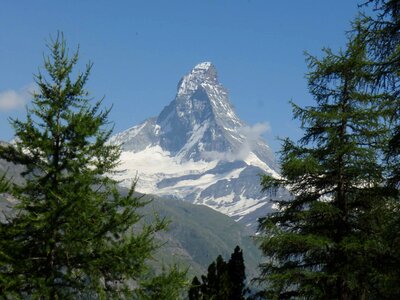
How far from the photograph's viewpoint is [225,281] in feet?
83.3

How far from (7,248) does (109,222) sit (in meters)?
2.48

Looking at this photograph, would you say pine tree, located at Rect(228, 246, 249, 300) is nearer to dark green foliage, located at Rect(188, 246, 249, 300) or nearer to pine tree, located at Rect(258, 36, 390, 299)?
dark green foliage, located at Rect(188, 246, 249, 300)

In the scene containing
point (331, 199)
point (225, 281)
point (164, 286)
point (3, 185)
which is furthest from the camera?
point (225, 281)

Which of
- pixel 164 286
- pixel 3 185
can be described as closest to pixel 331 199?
pixel 164 286

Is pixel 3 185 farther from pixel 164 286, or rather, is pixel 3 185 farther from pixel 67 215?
pixel 164 286

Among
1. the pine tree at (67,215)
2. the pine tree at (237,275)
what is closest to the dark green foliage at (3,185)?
the pine tree at (67,215)

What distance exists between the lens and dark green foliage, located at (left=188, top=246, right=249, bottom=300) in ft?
83.2

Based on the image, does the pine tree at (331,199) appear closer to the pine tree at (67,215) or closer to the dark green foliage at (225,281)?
the pine tree at (67,215)

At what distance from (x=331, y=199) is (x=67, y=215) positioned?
856 centimetres

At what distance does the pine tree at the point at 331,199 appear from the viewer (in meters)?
14.9

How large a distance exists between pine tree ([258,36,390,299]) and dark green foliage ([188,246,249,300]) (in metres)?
8.56

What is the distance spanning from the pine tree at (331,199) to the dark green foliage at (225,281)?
856 cm

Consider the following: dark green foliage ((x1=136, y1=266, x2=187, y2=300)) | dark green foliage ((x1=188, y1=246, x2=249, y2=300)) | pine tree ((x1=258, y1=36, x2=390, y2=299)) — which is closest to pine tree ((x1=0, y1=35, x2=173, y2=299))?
dark green foliage ((x1=136, y1=266, x2=187, y2=300))

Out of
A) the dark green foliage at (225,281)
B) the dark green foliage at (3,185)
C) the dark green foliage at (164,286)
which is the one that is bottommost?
the dark green foliage at (164,286)
